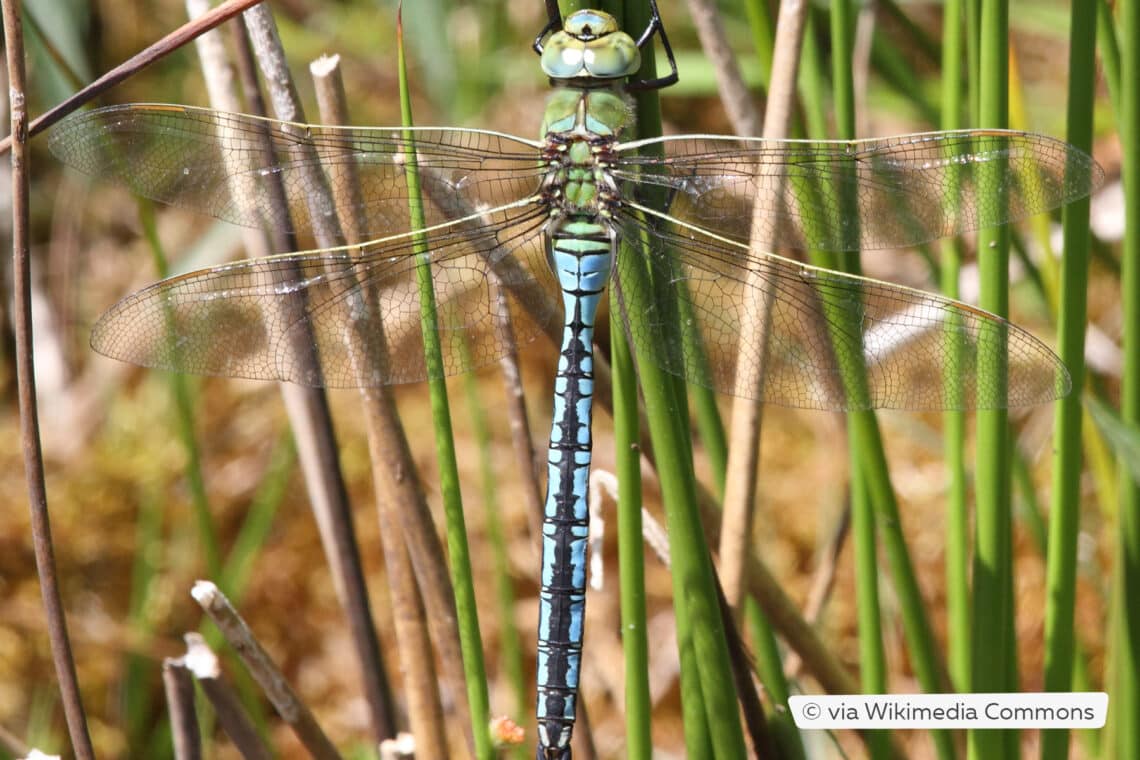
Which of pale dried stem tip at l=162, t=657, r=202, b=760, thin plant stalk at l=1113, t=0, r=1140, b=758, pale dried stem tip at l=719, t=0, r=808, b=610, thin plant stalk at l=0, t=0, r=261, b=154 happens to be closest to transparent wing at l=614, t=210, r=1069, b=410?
pale dried stem tip at l=719, t=0, r=808, b=610

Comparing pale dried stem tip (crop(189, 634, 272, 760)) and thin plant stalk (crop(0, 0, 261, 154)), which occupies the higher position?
thin plant stalk (crop(0, 0, 261, 154))

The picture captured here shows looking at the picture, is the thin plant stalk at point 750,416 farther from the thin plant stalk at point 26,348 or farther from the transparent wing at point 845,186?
the thin plant stalk at point 26,348

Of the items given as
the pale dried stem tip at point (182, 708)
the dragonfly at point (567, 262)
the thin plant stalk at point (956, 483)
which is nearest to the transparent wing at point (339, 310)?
the dragonfly at point (567, 262)

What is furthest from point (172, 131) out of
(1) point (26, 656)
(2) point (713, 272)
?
(1) point (26, 656)

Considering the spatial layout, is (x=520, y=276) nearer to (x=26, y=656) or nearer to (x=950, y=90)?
(x=950, y=90)

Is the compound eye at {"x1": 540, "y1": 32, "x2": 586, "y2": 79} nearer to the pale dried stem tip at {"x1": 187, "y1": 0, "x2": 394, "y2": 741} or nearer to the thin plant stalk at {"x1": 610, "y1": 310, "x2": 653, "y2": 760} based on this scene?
the thin plant stalk at {"x1": 610, "y1": 310, "x2": 653, "y2": 760}
